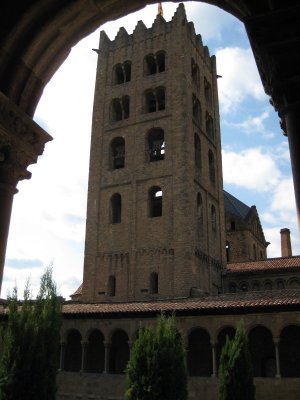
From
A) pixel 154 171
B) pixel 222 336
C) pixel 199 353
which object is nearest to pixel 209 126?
pixel 154 171

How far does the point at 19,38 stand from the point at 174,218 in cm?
2319

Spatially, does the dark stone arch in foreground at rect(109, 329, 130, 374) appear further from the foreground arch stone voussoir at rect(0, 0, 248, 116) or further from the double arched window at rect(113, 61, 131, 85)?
the foreground arch stone voussoir at rect(0, 0, 248, 116)

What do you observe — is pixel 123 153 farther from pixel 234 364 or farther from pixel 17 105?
pixel 17 105

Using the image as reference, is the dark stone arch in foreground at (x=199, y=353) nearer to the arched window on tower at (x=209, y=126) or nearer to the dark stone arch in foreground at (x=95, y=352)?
the dark stone arch in foreground at (x=95, y=352)

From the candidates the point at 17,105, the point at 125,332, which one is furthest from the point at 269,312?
the point at 17,105

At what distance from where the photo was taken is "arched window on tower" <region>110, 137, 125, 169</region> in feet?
104

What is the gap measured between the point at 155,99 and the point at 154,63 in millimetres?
3082

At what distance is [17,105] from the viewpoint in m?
4.50

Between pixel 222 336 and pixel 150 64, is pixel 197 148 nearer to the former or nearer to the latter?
pixel 150 64

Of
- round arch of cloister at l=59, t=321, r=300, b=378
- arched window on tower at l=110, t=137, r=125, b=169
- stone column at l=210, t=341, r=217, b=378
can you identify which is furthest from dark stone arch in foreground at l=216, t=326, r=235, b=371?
arched window on tower at l=110, t=137, r=125, b=169

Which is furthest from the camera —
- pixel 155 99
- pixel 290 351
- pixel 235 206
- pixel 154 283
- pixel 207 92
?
pixel 235 206

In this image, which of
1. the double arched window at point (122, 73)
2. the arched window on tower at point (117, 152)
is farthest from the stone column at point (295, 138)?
the double arched window at point (122, 73)

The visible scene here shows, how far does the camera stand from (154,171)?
96.2 feet

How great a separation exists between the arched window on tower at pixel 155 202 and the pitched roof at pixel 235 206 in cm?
1165
